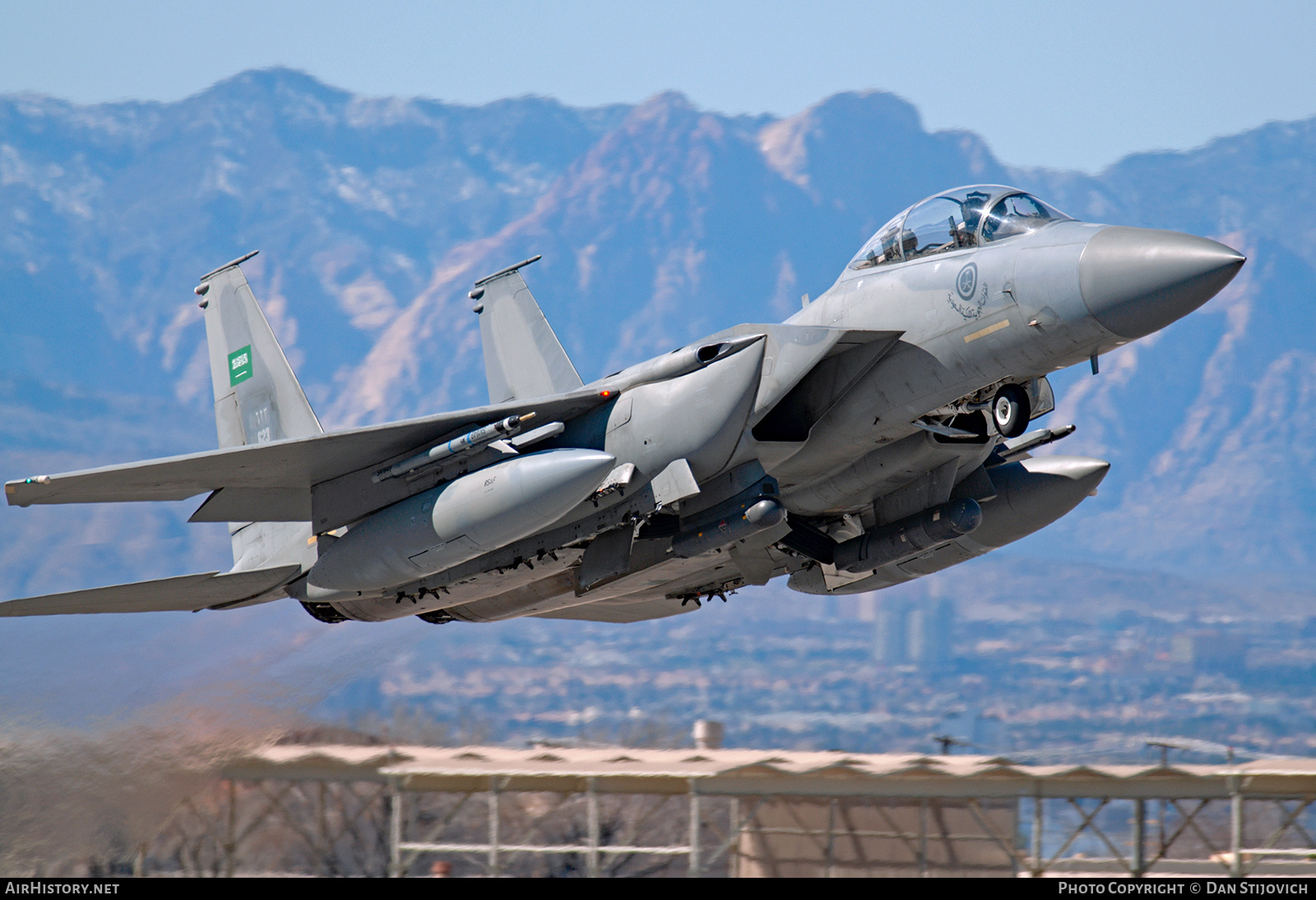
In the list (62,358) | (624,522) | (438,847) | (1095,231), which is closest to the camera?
(1095,231)

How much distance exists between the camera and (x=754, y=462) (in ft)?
37.0

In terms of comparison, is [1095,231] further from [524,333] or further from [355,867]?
[355,867]

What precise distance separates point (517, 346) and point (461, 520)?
19.9 feet

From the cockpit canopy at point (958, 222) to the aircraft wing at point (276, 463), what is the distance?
2.65m

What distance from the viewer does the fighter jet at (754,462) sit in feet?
33.7

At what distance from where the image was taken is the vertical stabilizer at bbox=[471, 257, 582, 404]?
54.2ft

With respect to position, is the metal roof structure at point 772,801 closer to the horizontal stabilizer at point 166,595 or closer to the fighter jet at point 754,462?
the horizontal stabilizer at point 166,595

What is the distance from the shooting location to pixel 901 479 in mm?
12602

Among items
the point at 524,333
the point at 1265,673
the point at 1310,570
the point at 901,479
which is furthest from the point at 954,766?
the point at 1310,570

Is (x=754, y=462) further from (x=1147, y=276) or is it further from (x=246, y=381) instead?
(x=246, y=381)

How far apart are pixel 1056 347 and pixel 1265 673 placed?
9102 centimetres

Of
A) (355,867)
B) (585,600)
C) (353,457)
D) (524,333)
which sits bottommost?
(355,867)

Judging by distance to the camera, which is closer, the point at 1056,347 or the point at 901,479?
the point at 1056,347

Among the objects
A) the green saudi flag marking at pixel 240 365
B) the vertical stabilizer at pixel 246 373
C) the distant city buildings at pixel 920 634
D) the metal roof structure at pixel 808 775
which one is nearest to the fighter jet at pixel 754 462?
the vertical stabilizer at pixel 246 373
